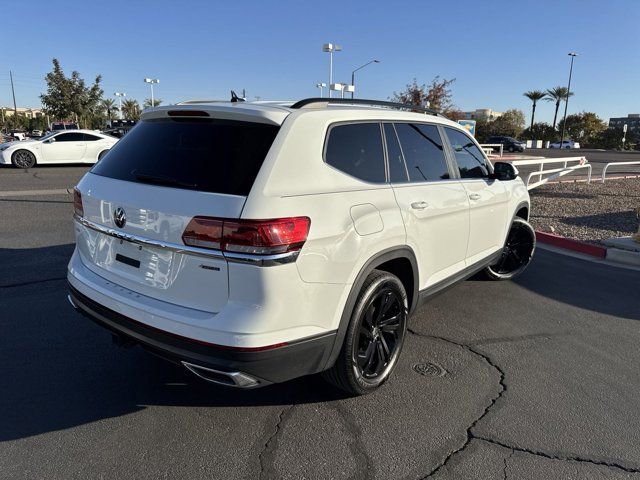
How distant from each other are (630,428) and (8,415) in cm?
374

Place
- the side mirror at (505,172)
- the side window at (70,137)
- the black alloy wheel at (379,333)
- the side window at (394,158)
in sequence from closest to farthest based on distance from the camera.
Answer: the black alloy wheel at (379,333)
the side window at (394,158)
the side mirror at (505,172)
the side window at (70,137)

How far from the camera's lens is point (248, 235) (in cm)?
229

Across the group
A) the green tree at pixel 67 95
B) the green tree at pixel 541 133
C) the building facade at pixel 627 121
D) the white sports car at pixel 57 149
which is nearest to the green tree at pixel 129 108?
the green tree at pixel 67 95

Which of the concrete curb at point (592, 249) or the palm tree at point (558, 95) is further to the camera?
the palm tree at point (558, 95)

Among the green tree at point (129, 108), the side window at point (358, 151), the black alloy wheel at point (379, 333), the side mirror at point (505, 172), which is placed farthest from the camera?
the green tree at point (129, 108)

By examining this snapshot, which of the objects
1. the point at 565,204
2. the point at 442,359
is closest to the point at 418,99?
the point at 565,204

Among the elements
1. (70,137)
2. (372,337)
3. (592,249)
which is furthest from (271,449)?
(70,137)

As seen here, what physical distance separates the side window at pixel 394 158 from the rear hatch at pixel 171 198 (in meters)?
1.02

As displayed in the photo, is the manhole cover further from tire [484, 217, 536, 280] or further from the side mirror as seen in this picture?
tire [484, 217, 536, 280]

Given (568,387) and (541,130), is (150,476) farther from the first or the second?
(541,130)

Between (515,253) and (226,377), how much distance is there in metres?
4.35

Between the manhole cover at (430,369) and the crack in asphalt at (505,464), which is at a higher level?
the manhole cover at (430,369)

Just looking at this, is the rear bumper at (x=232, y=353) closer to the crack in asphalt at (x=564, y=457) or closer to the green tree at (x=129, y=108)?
the crack in asphalt at (x=564, y=457)

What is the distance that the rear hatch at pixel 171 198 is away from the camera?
2.41 m
